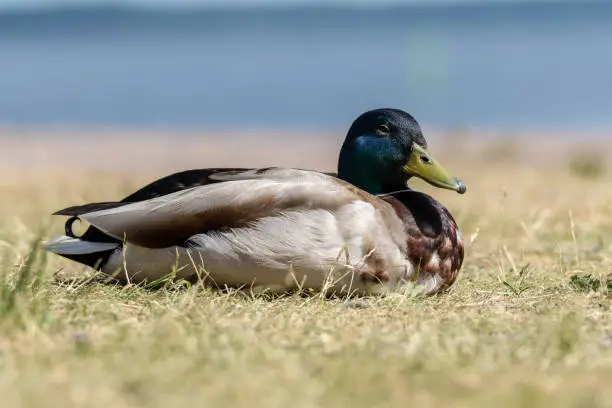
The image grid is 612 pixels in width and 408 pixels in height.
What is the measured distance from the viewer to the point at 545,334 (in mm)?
3676

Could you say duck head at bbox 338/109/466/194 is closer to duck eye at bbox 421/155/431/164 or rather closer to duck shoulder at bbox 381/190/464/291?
duck eye at bbox 421/155/431/164

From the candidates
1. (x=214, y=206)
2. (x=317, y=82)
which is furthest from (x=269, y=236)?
(x=317, y=82)

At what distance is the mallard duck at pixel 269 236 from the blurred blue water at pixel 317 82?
15.8 metres

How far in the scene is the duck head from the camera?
520cm

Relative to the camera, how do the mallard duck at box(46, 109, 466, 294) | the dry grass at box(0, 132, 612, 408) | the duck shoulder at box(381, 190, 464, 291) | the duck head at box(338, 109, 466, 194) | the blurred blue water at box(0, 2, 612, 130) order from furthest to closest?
the blurred blue water at box(0, 2, 612, 130)
the duck head at box(338, 109, 466, 194)
the duck shoulder at box(381, 190, 464, 291)
the mallard duck at box(46, 109, 466, 294)
the dry grass at box(0, 132, 612, 408)

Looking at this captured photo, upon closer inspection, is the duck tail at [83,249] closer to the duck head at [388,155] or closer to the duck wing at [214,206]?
the duck wing at [214,206]

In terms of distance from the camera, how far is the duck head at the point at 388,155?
17.1ft

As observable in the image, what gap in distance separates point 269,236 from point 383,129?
843 mm

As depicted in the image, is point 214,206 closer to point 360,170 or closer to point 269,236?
point 269,236

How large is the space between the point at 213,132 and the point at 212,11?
9907cm

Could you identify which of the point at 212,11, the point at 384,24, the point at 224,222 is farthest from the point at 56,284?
the point at 212,11

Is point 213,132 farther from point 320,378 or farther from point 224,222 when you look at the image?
point 320,378

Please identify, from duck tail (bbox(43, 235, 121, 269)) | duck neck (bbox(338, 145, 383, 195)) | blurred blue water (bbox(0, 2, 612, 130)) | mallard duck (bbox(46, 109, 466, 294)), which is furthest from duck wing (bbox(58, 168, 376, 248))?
blurred blue water (bbox(0, 2, 612, 130))

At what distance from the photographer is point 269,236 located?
473cm
